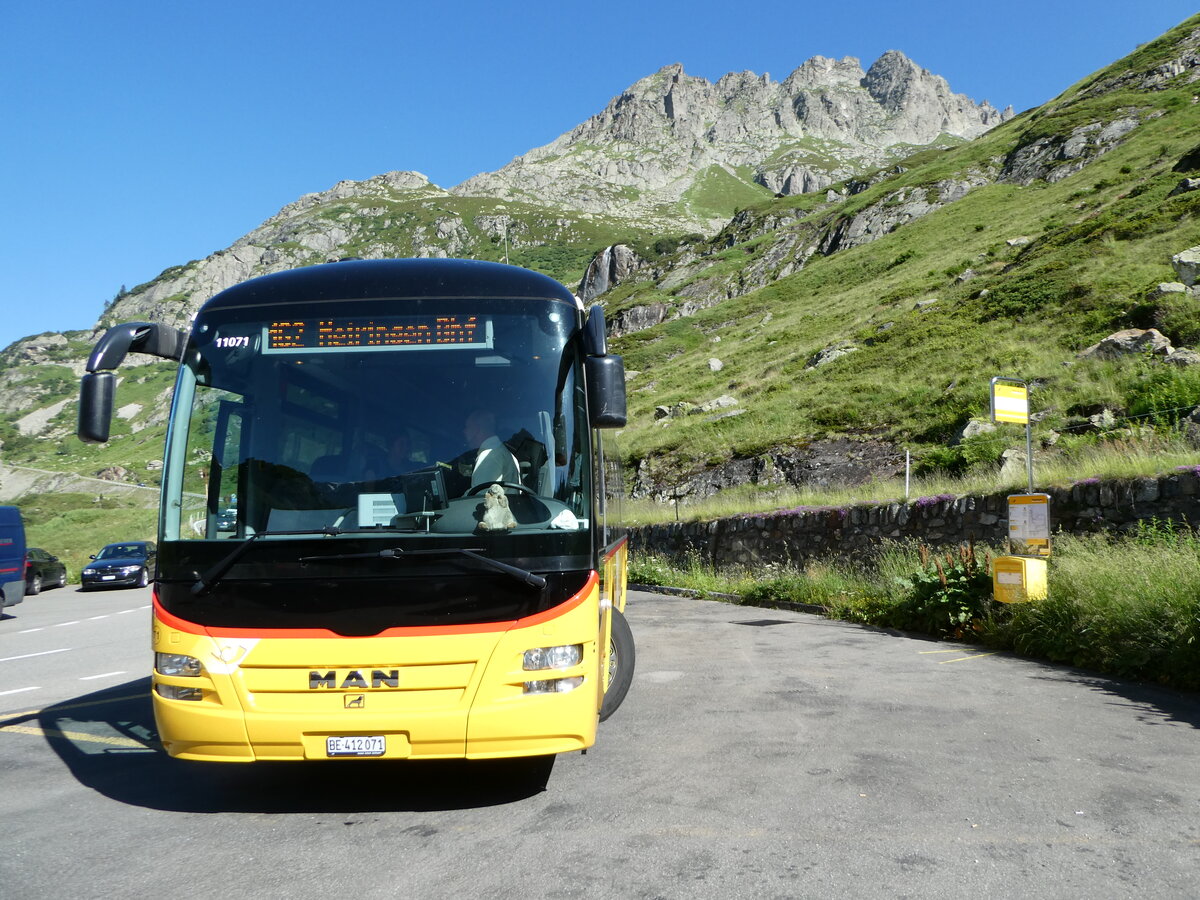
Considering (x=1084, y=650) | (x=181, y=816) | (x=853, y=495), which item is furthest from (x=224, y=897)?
(x=853, y=495)

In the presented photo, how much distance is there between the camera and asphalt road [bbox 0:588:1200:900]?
11.8 ft

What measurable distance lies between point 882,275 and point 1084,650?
1849 inches

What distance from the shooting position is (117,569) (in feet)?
88.1

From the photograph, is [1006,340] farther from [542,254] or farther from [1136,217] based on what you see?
[542,254]

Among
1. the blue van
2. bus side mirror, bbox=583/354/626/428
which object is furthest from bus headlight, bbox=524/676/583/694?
the blue van

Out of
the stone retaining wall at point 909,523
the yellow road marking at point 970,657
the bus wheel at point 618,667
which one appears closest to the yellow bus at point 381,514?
the bus wheel at point 618,667

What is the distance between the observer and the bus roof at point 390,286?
17.2 feet

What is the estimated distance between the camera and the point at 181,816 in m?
4.57

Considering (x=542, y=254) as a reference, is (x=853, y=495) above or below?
below

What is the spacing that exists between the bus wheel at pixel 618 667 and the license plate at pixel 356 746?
2.55m

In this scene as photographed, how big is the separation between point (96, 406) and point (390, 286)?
1781 millimetres

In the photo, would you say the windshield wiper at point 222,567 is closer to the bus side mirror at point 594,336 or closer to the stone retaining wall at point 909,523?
the bus side mirror at point 594,336

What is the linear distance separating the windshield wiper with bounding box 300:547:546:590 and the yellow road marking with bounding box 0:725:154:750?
2.87 meters

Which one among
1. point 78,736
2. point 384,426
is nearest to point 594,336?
point 384,426
